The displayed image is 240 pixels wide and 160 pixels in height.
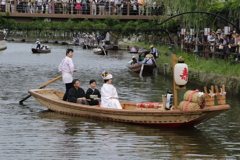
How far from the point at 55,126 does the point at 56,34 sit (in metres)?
72.9

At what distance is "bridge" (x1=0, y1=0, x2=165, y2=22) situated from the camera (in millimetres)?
67062

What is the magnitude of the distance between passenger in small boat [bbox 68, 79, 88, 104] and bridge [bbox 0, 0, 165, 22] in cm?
4977

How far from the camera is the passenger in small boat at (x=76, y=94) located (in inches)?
651

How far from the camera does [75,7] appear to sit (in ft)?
219

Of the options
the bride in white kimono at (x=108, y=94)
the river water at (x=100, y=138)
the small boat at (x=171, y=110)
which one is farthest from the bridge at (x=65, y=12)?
the bride in white kimono at (x=108, y=94)

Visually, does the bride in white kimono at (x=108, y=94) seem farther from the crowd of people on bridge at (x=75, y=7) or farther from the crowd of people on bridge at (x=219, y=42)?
the crowd of people on bridge at (x=75, y=7)

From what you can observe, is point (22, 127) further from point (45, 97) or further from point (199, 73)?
point (199, 73)

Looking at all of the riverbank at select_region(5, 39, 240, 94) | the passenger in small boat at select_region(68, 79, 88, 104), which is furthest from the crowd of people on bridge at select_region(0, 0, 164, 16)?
the passenger in small boat at select_region(68, 79, 88, 104)

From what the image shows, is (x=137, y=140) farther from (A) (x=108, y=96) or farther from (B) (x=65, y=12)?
(B) (x=65, y=12)

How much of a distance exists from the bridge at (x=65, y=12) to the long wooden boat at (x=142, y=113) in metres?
49.8

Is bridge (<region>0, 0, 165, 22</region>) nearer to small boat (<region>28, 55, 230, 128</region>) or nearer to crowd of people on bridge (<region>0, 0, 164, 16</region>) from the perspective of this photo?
crowd of people on bridge (<region>0, 0, 164, 16</region>)

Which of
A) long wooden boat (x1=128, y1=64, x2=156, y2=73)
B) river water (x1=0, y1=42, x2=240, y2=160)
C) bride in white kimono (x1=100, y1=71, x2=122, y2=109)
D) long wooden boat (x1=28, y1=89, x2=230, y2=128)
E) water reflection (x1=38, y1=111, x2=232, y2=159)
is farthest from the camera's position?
long wooden boat (x1=128, y1=64, x2=156, y2=73)

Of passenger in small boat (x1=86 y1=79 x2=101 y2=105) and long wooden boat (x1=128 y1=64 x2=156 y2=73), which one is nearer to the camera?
passenger in small boat (x1=86 y1=79 x2=101 y2=105)

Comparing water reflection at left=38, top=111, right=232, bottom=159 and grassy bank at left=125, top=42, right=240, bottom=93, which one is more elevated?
grassy bank at left=125, top=42, right=240, bottom=93
